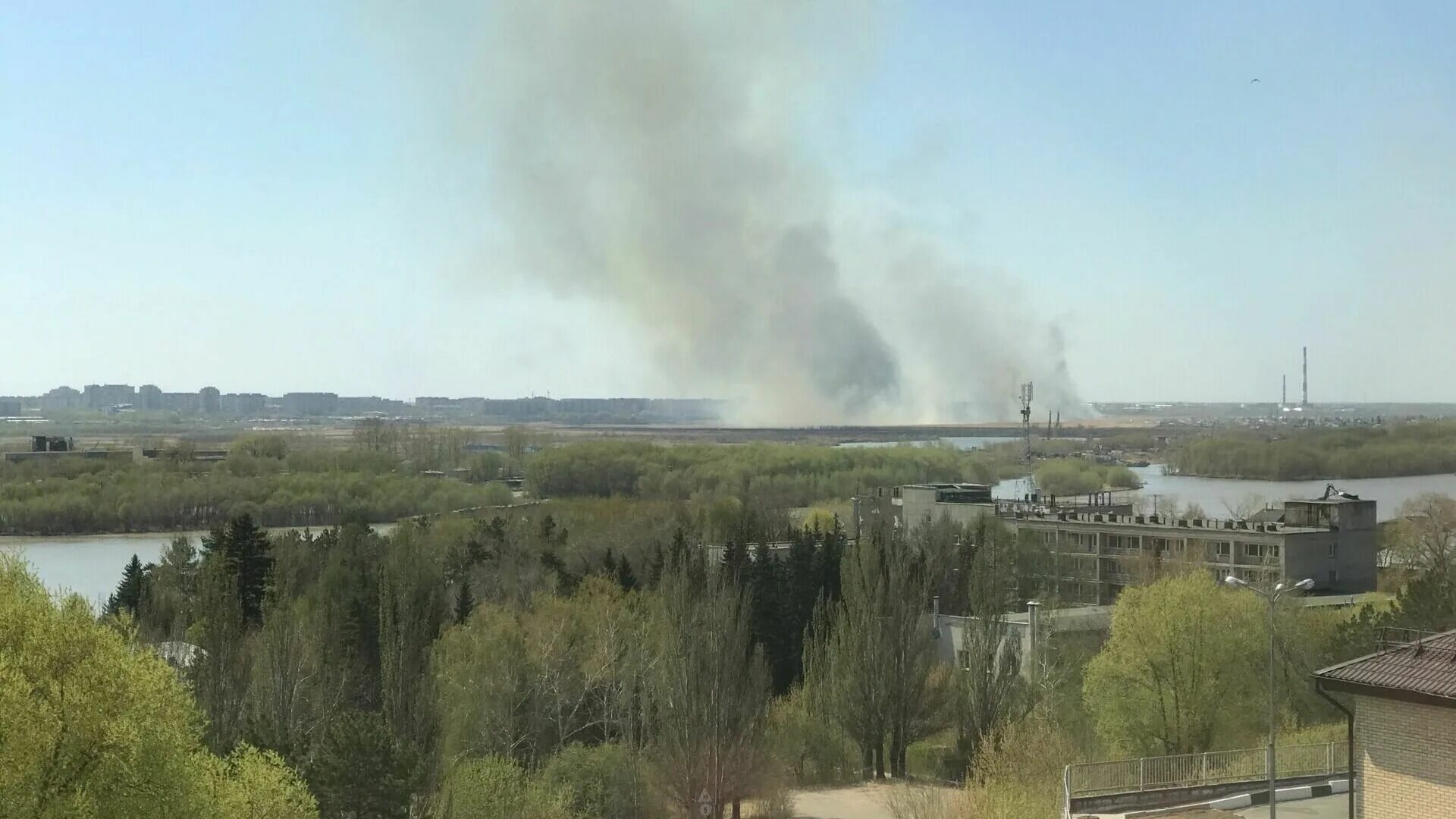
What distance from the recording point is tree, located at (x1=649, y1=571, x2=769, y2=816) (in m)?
16.2

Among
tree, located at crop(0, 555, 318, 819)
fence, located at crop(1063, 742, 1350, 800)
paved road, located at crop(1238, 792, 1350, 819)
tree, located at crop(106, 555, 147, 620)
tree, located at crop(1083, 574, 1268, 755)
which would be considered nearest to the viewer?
tree, located at crop(0, 555, 318, 819)

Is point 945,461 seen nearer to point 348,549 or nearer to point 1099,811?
point 348,549

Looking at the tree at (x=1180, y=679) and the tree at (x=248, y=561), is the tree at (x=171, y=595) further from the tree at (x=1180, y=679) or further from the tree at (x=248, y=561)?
the tree at (x=1180, y=679)

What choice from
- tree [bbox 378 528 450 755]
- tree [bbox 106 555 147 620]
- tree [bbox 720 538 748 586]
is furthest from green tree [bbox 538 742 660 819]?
tree [bbox 106 555 147 620]

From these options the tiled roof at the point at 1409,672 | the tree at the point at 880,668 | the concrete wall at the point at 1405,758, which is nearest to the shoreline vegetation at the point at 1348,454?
the tree at the point at 880,668

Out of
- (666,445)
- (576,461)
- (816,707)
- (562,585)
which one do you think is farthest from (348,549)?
(666,445)

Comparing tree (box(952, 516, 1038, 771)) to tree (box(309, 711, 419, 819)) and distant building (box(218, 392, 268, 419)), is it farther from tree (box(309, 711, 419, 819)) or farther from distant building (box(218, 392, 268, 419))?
distant building (box(218, 392, 268, 419))

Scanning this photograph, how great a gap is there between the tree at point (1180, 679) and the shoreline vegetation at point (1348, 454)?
5382 cm

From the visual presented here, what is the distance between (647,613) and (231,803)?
14208 millimetres

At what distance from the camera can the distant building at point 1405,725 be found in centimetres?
784

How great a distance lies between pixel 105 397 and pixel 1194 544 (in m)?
176

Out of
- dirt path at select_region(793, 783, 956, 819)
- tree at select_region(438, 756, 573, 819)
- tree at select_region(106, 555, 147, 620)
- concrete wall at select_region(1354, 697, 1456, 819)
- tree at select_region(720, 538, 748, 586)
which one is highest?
concrete wall at select_region(1354, 697, 1456, 819)

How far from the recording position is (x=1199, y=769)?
13367 mm

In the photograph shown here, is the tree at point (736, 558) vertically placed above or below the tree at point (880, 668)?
above
